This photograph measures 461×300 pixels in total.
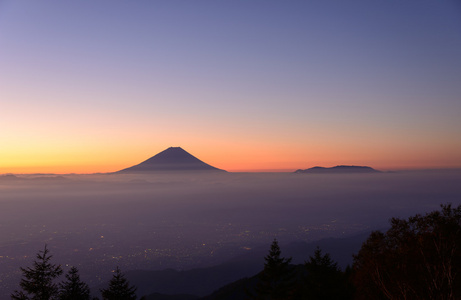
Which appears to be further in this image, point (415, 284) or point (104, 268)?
point (104, 268)

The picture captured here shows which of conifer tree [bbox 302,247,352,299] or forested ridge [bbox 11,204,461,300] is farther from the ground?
forested ridge [bbox 11,204,461,300]

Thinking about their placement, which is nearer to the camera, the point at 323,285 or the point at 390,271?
the point at 390,271

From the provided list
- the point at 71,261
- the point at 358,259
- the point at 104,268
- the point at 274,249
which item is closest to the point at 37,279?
the point at 274,249

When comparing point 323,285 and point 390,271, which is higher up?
point 390,271

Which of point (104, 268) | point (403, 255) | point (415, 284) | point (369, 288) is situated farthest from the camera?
point (104, 268)

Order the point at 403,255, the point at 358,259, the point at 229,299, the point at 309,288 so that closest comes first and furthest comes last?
the point at 403,255
the point at 358,259
the point at 309,288
the point at 229,299

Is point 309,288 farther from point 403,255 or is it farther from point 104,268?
point 104,268

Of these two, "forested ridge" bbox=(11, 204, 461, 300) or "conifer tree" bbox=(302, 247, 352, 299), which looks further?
"conifer tree" bbox=(302, 247, 352, 299)

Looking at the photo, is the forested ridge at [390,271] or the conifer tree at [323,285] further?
the conifer tree at [323,285]

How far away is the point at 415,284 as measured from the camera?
39.1 ft

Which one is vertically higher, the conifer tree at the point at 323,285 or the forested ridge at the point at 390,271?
the forested ridge at the point at 390,271

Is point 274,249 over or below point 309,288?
over

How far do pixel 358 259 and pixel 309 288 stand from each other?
18.1 feet

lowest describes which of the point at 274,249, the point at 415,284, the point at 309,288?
the point at 309,288
